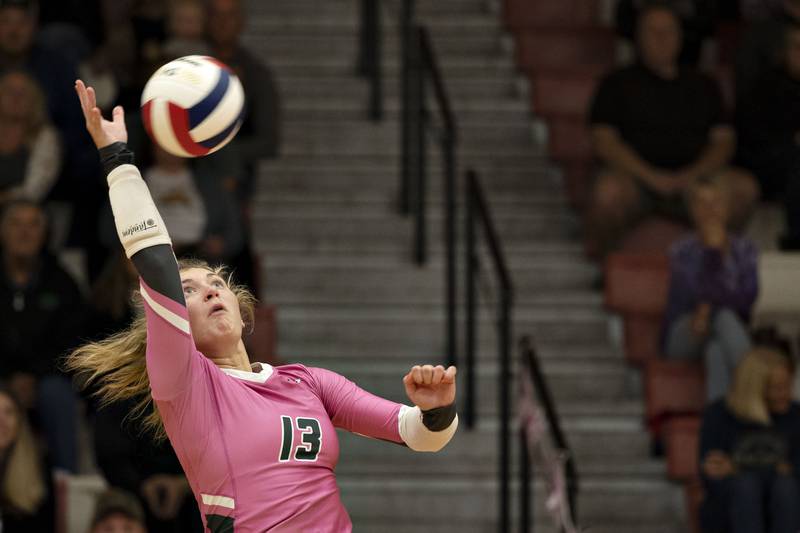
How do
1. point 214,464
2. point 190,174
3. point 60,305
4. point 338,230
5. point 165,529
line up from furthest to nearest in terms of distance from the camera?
point 338,230, point 190,174, point 60,305, point 165,529, point 214,464

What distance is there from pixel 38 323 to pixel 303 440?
4212mm

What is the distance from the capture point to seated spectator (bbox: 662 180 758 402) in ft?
28.3

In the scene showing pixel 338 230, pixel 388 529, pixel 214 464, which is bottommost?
pixel 388 529

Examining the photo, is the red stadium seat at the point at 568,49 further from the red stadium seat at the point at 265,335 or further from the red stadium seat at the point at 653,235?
the red stadium seat at the point at 265,335

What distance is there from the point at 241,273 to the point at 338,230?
1004mm

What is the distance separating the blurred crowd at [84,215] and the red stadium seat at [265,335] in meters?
0.24

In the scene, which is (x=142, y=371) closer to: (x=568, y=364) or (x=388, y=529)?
(x=388, y=529)

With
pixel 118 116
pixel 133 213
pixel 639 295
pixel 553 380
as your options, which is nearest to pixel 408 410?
pixel 133 213

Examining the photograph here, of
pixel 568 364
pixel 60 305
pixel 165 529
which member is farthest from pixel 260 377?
pixel 568 364

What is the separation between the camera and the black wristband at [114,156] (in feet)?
13.7

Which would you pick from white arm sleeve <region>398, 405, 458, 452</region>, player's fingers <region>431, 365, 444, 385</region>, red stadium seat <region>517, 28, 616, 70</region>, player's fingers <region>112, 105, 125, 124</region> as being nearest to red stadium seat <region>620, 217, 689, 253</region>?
red stadium seat <region>517, 28, 616, 70</region>

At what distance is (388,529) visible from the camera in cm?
818

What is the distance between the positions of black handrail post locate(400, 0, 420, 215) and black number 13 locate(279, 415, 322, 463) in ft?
17.4

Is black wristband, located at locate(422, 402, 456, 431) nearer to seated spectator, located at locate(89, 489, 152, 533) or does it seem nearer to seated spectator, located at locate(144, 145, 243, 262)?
seated spectator, located at locate(89, 489, 152, 533)
